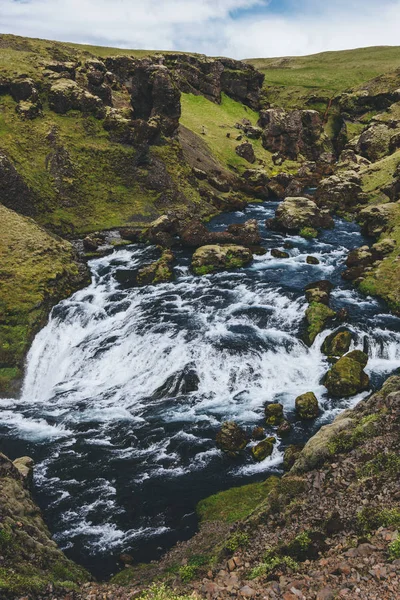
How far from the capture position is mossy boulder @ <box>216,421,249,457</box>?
87.9 ft

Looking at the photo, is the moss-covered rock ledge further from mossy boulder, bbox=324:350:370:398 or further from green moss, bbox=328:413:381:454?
green moss, bbox=328:413:381:454


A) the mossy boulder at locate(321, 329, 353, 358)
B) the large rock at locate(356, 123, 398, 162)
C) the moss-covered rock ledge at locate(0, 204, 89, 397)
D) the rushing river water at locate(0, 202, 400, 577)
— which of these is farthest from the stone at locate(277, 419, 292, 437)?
the large rock at locate(356, 123, 398, 162)

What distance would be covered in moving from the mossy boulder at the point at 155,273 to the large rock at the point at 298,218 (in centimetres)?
2260

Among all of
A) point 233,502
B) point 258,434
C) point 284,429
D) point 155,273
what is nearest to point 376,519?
point 233,502

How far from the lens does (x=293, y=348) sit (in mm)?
36906

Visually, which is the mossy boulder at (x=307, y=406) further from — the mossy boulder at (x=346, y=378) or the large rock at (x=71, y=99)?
the large rock at (x=71, y=99)

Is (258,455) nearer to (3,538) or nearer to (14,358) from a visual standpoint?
A: (3,538)

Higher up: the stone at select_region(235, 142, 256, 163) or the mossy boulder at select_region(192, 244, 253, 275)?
the stone at select_region(235, 142, 256, 163)

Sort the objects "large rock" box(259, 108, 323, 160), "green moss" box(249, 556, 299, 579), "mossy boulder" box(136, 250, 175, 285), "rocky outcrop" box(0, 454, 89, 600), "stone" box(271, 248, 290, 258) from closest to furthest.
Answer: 1. "green moss" box(249, 556, 299, 579)
2. "rocky outcrop" box(0, 454, 89, 600)
3. "mossy boulder" box(136, 250, 175, 285)
4. "stone" box(271, 248, 290, 258)
5. "large rock" box(259, 108, 323, 160)

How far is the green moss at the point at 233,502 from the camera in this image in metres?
21.8

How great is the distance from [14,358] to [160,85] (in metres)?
→ 64.6

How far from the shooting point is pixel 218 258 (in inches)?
2096

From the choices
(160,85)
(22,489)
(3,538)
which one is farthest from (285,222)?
(3,538)

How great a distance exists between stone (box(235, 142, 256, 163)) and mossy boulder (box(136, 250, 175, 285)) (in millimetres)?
66023
